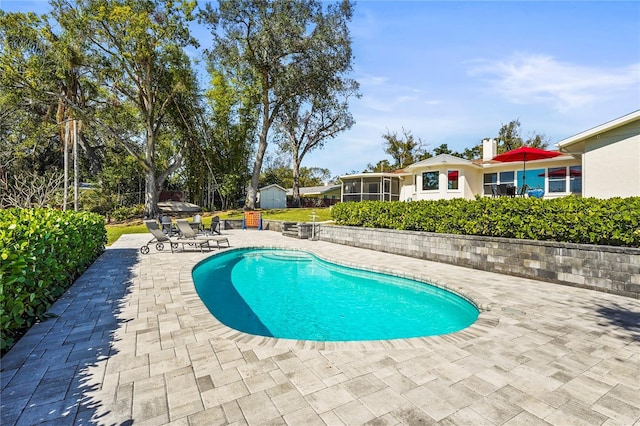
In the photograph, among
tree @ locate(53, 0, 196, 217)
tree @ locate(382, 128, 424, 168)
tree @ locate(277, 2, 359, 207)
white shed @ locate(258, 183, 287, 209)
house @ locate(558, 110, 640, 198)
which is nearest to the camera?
house @ locate(558, 110, 640, 198)

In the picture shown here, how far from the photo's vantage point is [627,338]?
398 cm

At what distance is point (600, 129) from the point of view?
32.2 feet

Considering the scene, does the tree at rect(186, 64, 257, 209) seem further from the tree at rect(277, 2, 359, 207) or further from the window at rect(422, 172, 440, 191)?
the window at rect(422, 172, 440, 191)

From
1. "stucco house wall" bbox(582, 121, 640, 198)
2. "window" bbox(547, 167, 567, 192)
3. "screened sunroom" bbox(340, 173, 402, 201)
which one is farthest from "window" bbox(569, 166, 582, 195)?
A: "screened sunroom" bbox(340, 173, 402, 201)

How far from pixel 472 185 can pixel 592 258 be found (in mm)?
13517

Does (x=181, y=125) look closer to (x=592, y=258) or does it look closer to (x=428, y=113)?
(x=428, y=113)

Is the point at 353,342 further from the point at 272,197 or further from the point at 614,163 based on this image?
the point at 272,197

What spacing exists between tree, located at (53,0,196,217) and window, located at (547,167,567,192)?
24.0 metres

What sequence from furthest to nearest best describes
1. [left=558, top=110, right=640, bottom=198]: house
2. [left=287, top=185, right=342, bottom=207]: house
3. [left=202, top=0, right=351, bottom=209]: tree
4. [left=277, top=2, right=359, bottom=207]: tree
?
1. [left=287, top=185, right=342, bottom=207]: house
2. [left=277, top=2, right=359, bottom=207]: tree
3. [left=202, top=0, right=351, bottom=209]: tree
4. [left=558, top=110, right=640, bottom=198]: house

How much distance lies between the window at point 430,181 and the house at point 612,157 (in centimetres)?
854

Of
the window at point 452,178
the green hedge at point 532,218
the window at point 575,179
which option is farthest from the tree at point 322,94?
the window at point 575,179

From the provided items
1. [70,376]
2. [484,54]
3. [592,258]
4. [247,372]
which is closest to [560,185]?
[484,54]

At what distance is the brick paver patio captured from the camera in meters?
2.45

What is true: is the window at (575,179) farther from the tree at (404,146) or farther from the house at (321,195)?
the house at (321,195)
